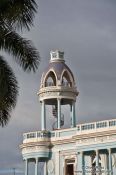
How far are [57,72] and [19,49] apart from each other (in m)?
35.3

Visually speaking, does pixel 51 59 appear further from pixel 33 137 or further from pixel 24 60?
pixel 24 60

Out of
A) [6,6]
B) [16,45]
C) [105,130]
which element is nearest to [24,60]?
[16,45]

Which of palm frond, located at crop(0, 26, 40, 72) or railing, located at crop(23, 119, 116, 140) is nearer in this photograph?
palm frond, located at crop(0, 26, 40, 72)

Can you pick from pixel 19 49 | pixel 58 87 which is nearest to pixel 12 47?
pixel 19 49

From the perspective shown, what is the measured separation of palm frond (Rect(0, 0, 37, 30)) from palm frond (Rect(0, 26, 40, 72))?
2.03 ft

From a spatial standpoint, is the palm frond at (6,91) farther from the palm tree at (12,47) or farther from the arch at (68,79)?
the arch at (68,79)

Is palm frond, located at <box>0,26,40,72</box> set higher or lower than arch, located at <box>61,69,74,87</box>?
lower

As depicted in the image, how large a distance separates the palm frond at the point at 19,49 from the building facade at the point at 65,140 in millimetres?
26289

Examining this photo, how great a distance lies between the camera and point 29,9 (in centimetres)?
1939

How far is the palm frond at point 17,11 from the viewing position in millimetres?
19203

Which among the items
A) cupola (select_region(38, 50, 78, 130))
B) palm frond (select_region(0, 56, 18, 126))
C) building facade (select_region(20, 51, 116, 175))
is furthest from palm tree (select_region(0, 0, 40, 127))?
cupola (select_region(38, 50, 78, 130))

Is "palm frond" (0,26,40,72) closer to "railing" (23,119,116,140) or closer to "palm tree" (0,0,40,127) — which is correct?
"palm tree" (0,0,40,127)

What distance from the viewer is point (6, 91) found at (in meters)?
19.3

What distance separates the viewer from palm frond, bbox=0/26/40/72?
19.9 m
